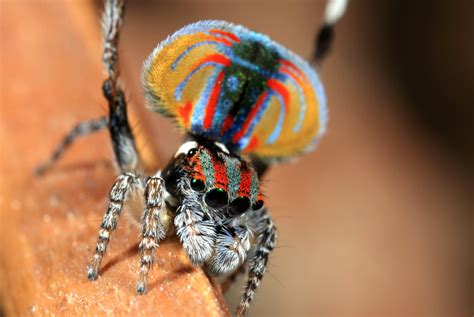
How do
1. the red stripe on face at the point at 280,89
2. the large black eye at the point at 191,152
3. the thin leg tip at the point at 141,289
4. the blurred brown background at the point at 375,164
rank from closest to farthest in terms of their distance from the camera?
the thin leg tip at the point at 141,289 → the large black eye at the point at 191,152 → the red stripe on face at the point at 280,89 → the blurred brown background at the point at 375,164

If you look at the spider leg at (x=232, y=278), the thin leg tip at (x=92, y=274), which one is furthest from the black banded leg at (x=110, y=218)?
the spider leg at (x=232, y=278)

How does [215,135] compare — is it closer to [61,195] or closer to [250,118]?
[250,118]

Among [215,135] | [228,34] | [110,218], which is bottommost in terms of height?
[110,218]

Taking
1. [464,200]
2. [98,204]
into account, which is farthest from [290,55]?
[464,200]

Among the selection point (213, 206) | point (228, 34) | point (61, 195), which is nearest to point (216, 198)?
point (213, 206)

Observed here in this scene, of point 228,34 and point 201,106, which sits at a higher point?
point 228,34

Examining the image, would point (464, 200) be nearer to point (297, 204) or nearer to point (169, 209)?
point (297, 204)

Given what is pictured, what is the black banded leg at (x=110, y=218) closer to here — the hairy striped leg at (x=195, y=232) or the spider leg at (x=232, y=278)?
the hairy striped leg at (x=195, y=232)
